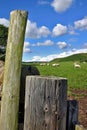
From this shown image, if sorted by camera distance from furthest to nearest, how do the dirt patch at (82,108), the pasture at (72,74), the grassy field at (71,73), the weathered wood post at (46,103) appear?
the grassy field at (71,73) < the pasture at (72,74) < the dirt patch at (82,108) < the weathered wood post at (46,103)

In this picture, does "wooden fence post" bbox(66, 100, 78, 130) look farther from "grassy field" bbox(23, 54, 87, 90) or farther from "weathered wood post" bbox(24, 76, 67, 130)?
"grassy field" bbox(23, 54, 87, 90)

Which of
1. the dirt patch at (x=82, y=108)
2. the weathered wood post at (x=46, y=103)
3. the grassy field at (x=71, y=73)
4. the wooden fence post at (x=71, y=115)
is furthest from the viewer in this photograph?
the grassy field at (x=71, y=73)

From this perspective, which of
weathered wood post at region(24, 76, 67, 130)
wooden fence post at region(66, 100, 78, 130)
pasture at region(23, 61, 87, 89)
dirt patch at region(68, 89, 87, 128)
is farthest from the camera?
pasture at region(23, 61, 87, 89)

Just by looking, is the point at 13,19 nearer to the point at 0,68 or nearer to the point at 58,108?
the point at 0,68

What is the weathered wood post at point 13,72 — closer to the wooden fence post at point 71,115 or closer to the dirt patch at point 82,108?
the wooden fence post at point 71,115

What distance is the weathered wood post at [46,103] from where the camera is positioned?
3924 mm

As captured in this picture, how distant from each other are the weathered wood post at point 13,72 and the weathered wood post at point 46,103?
0.23 m

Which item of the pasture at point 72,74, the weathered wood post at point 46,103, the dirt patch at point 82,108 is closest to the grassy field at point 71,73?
the pasture at point 72,74

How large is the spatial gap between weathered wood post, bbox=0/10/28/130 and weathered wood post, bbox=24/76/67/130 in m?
0.23

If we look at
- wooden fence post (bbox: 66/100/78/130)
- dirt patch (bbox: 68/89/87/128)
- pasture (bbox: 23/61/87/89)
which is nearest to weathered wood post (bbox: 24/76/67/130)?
wooden fence post (bbox: 66/100/78/130)

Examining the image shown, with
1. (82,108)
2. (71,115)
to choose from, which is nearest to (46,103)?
(71,115)

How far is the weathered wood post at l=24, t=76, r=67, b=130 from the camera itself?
12.9 ft

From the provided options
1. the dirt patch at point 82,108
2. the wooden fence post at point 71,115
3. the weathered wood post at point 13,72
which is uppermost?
the weathered wood post at point 13,72

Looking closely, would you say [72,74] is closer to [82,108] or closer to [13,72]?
[82,108]
